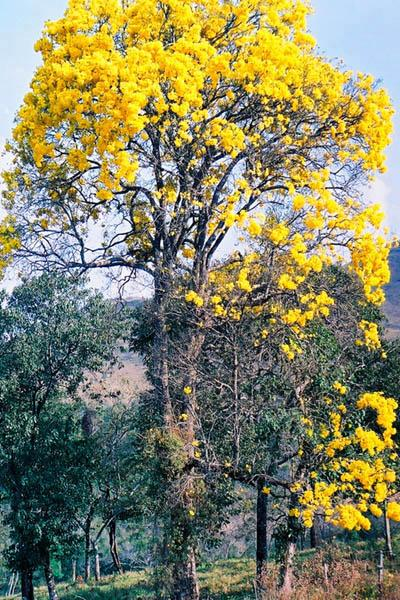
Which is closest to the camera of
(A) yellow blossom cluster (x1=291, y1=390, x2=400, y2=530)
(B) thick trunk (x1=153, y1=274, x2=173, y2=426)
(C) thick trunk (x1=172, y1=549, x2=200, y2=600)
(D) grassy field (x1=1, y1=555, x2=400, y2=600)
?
(D) grassy field (x1=1, y1=555, x2=400, y2=600)

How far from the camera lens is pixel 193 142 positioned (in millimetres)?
11617

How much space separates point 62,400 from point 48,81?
1290cm

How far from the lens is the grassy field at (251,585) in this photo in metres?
9.12

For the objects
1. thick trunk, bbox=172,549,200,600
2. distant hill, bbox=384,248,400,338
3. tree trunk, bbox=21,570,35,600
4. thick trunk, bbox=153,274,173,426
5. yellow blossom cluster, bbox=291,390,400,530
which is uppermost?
distant hill, bbox=384,248,400,338

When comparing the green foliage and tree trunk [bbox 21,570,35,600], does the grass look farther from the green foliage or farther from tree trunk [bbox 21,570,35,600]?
the green foliage

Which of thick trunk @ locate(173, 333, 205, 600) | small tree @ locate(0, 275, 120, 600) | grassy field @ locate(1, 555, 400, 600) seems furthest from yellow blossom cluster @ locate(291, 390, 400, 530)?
small tree @ locate(0, 275, 120, 600)

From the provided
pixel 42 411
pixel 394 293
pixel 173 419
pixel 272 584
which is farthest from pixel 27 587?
pixel 394 293

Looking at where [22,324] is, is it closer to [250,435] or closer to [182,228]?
[182,228]

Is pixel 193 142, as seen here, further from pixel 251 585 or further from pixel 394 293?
pixel 394 293

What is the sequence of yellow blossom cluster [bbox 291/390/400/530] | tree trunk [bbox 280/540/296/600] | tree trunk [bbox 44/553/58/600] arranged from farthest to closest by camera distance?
tree trunk [bbox 44/553/58/600] → tree trunk [bbox 280/540/296/600] → yellow blossom cluster [bbox 291/390/400/530]

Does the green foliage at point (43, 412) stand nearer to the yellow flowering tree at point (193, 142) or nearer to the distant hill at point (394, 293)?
the yellow flowering tree at point (193, 142)

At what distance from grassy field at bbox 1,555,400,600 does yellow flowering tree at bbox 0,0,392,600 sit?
2.75 meters

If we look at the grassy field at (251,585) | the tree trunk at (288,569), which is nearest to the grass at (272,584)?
the grassy field at (251,585)

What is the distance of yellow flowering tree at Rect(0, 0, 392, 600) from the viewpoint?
35.5 ft
